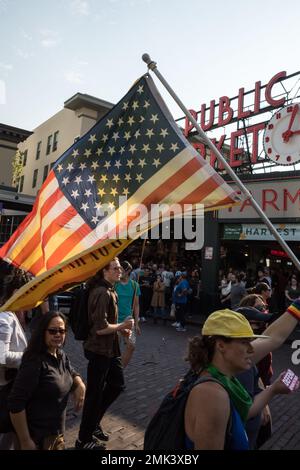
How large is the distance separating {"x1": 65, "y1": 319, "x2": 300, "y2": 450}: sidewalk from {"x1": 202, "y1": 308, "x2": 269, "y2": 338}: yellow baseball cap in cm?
260

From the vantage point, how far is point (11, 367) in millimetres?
2973

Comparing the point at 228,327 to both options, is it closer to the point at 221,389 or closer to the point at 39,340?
the point at 221,389

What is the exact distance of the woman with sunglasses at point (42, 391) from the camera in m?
2.47

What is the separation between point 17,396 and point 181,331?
10153mm

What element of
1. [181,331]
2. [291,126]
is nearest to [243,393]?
[181,331]

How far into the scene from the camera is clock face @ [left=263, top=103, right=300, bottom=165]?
47.1ft

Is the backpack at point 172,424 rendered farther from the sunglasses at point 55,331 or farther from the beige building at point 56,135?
the beige building at point 56,135

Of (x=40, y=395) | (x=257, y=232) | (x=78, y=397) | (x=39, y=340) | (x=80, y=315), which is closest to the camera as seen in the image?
(x=40, y=395)

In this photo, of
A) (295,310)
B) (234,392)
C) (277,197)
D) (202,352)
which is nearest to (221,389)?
(234,392)

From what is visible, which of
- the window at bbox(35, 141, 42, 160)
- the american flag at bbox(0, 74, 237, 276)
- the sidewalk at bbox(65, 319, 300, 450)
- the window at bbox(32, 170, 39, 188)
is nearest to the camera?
the american flag at bbox(0, 74, 237, 276)

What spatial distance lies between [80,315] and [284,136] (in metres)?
13.1

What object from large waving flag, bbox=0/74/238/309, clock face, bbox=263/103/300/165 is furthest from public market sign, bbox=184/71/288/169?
large waving flag, bbox=0/74/238/309

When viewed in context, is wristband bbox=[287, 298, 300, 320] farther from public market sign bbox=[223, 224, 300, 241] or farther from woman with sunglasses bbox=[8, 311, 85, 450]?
public market sign bbox=[223, 224, 300, 241]

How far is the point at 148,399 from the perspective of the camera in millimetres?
5527
